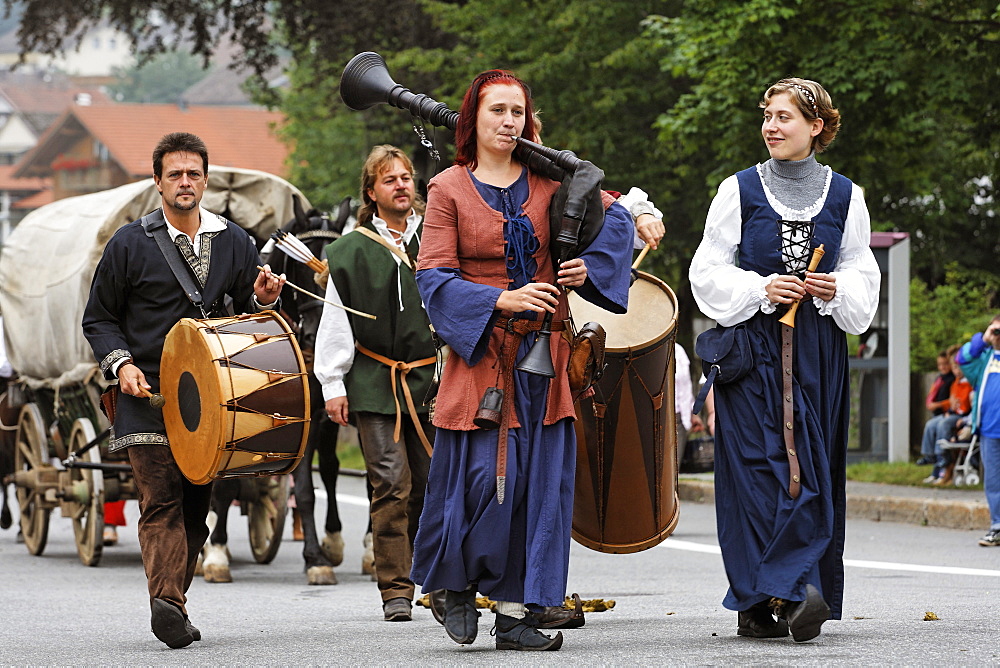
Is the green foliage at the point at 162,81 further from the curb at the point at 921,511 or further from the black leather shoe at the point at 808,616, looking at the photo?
the black leather shoe at the point at 808,616

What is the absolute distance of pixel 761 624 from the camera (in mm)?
6645

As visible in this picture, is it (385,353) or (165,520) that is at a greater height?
(385,353)

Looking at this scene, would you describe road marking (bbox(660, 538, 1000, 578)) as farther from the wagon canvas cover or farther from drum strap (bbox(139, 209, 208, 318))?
drum strap (bbox(139, 209, 208, 318))

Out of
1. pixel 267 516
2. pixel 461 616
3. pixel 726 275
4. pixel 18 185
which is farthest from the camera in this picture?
pixel 18 185

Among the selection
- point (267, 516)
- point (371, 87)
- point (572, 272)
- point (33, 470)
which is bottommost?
point (267, 516)

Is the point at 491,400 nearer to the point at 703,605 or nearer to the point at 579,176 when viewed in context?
the point at 579,176

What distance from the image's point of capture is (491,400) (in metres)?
6.27

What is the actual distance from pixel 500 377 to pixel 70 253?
7.26 m

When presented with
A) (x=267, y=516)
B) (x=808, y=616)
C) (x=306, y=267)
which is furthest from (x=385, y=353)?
(x=267, y=516)

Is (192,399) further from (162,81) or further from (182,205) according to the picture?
(162,81)

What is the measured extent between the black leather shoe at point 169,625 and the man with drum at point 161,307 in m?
0.14

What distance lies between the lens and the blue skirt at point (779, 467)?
6520 mm

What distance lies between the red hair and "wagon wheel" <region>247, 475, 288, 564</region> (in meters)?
5.77

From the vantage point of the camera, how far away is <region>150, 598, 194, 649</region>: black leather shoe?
6953mm
